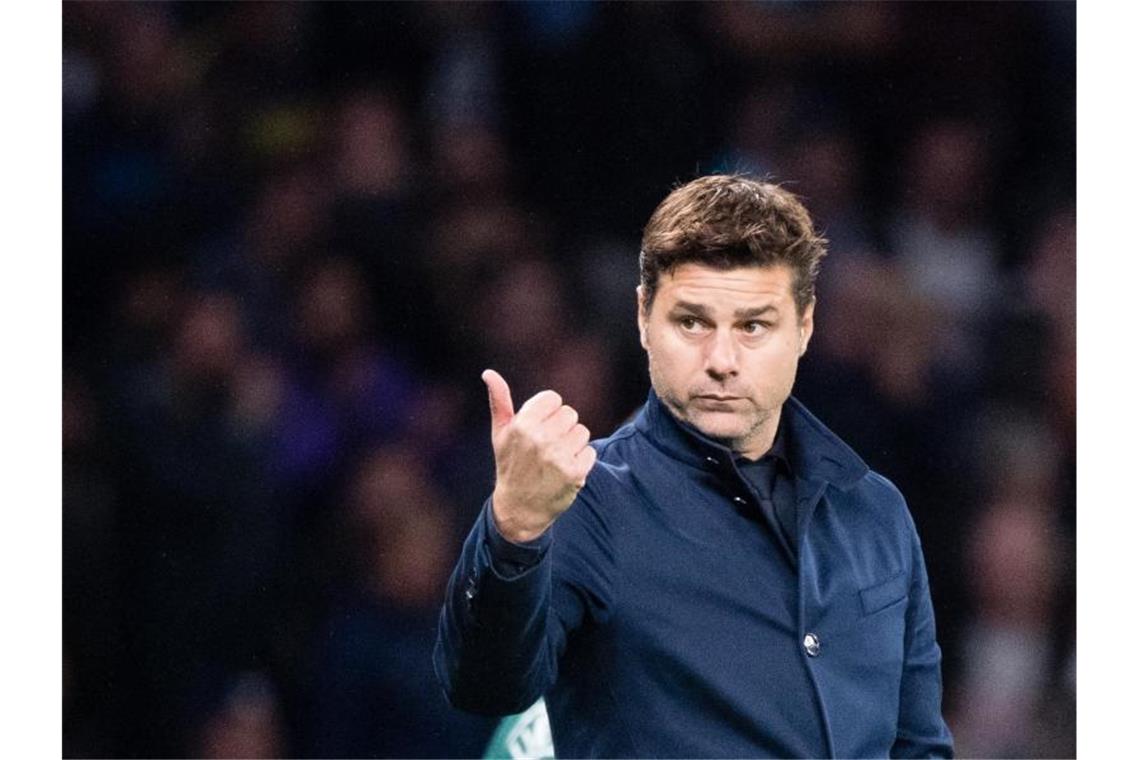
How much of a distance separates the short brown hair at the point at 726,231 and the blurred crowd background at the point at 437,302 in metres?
0.88

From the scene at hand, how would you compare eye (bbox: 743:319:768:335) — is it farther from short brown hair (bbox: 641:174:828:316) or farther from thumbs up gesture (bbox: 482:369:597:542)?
thumbs up gesture (bbox: 482:369:597:542)

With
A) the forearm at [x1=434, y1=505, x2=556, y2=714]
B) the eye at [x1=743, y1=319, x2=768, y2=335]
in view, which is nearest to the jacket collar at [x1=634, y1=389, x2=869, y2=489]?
the eye at [x1=743, y1=319, x2=768, y2=335]

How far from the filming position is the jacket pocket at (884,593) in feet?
6.43

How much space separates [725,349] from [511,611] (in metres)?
0.53

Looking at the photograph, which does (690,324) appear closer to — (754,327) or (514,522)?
(754,327)

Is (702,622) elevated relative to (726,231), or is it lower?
lower

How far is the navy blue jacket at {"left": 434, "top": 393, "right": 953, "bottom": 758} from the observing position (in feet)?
5.78

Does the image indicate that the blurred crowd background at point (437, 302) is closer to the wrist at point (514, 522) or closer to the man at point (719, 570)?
the man at point (719, 570)

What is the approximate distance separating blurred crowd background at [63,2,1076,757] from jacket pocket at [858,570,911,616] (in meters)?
0.84

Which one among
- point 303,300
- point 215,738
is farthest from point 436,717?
point 303,300

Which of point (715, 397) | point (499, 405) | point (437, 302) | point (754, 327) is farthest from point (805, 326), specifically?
point (437, 302)

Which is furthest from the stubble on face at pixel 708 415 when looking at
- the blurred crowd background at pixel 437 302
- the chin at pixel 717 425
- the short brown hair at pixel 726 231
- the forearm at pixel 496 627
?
the blurred crowd background at pixel 437 302

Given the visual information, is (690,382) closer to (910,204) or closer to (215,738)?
(910,204)

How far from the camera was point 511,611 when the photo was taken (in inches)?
62.6
